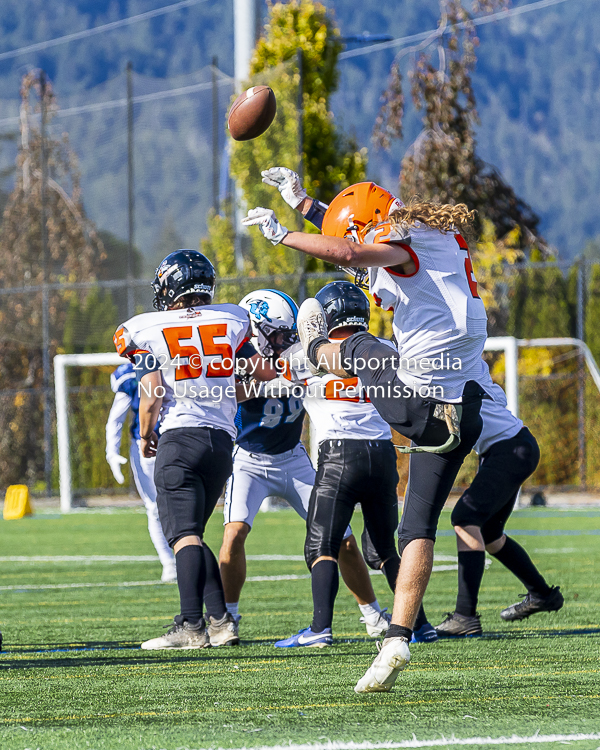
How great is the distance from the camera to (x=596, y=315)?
18906 millimetres

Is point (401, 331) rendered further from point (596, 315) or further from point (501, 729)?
point (596, 315)

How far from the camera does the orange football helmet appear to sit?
4.76 m

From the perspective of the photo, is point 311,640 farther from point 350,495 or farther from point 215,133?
point 215,133

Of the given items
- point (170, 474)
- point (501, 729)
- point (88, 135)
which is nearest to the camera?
point (501, 729)

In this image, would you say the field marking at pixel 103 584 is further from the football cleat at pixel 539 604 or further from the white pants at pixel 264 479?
the football cleat at pixel 539 604

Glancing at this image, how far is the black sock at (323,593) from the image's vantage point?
542 centimetres

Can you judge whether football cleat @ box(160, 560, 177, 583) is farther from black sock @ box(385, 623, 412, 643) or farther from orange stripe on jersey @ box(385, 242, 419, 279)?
orange stripe on jersey @ box(385, 242, 419, 279)

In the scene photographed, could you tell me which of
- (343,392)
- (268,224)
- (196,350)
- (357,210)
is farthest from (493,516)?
(268,224)

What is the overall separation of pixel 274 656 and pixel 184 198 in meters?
15.2

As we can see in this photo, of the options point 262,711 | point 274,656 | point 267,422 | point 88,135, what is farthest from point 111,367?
point 262,711

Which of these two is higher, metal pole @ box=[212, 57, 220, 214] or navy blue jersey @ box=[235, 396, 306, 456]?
metal pole @ box=[212, 57, 220, 214]

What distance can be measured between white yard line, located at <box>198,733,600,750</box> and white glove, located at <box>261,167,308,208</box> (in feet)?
7.90

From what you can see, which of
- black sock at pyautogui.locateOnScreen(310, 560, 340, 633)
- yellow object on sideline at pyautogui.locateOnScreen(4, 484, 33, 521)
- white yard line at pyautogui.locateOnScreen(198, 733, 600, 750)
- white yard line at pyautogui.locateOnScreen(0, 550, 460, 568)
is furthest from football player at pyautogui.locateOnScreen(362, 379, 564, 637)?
yellow object on sideline at pyautogui.locateOnScreen(4, 484, 33, 521)

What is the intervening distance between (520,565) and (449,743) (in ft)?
9.22
